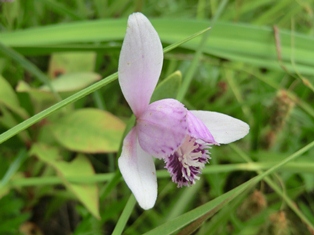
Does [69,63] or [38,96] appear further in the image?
[69,63]

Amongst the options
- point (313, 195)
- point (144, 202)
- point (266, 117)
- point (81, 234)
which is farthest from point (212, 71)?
point (144, 202)

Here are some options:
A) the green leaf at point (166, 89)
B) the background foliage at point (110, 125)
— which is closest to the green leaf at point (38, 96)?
the background foliage at point (110, 125)

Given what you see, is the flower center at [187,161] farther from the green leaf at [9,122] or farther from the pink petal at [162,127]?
the green leaf at [9,122]

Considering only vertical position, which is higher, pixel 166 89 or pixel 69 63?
pixel 166 89

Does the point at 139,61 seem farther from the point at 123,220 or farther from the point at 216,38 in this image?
the point at 216,38


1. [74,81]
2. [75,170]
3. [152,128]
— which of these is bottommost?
[75,170]

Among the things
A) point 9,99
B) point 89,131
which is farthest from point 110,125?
point 9,99
